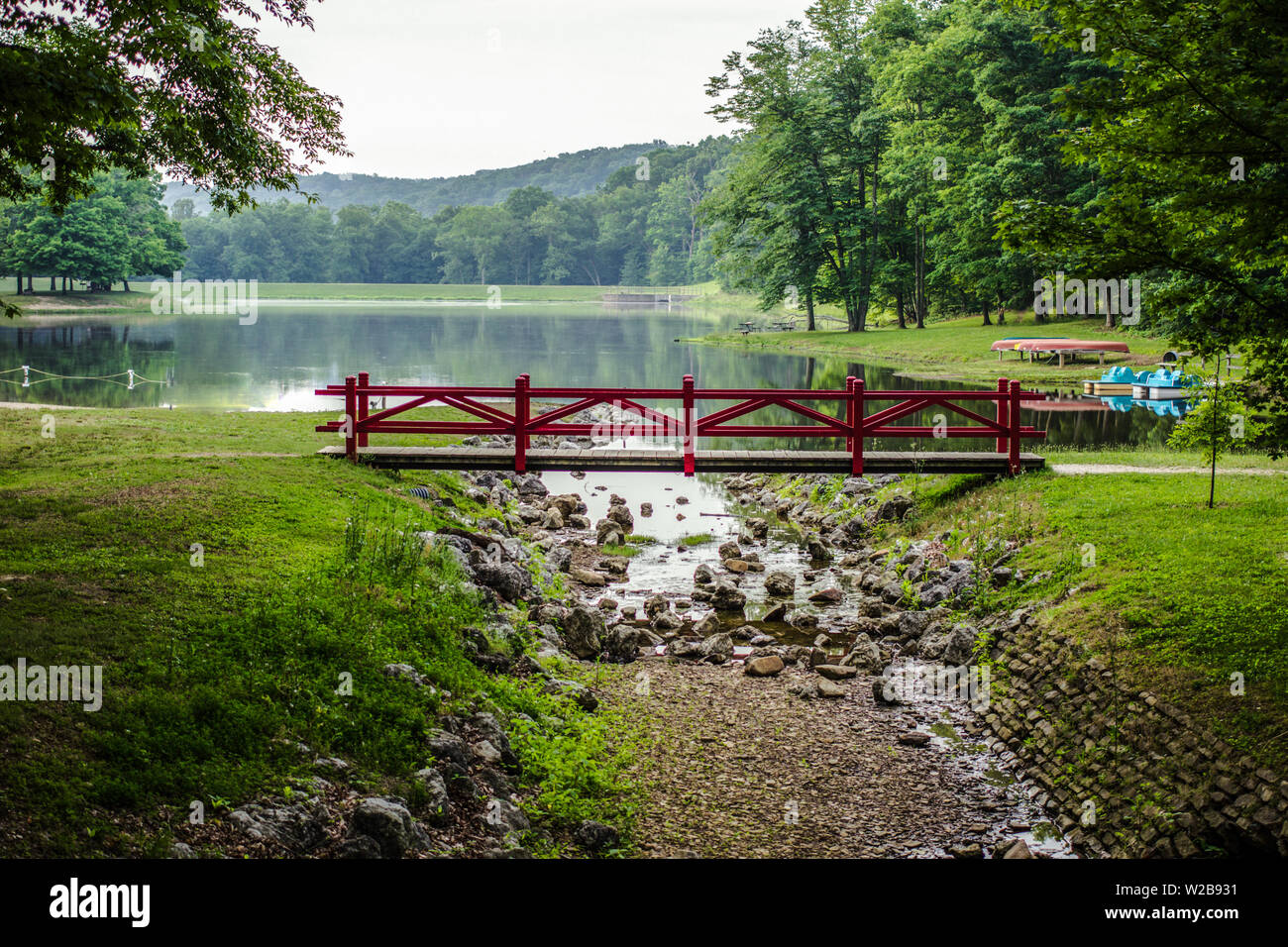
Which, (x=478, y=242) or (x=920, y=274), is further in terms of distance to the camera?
(x=478, y=242)

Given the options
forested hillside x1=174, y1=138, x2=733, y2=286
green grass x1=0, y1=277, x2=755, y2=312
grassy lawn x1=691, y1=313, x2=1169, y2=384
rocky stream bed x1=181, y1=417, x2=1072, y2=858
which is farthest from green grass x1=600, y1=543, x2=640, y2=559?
forested hillside x1=174, y1=138, x2=733, y2=286

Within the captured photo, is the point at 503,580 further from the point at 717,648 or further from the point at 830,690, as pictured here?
the point at 830,690

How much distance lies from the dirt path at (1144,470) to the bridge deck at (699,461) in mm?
645

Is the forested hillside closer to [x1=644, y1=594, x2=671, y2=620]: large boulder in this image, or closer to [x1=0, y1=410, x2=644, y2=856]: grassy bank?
[x1=644, y1=594, x2=671, y2=620]: large boulder

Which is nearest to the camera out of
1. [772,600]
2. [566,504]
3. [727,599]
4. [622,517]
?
[727,599]

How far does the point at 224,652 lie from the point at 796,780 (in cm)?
574

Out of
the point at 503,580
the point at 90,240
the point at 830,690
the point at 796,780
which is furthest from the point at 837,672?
the point at 90,240

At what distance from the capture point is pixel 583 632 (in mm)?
14328

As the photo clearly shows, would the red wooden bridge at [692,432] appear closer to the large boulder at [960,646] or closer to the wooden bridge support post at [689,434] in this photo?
the wooden bridge support post at [689,434]

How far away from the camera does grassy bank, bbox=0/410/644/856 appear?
26.1 ft

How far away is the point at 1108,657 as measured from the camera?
11539 mm

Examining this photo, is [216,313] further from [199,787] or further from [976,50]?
[199,787]
